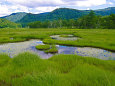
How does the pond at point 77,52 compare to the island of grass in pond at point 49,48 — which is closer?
the pond at point 77,52

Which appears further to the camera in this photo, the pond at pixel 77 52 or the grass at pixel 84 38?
the grass at pixel 84 38

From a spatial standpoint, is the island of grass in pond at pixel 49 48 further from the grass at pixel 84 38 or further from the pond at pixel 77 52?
the grass at pixel 84 38


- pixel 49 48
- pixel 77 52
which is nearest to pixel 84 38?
pixel 77 52

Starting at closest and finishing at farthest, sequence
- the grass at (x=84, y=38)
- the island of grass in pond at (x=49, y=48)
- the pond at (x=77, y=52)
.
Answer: the pond at (x=77, y=52) → the island of grass in pond at (x=49, y=48) → the grass at (x=84, y=38)

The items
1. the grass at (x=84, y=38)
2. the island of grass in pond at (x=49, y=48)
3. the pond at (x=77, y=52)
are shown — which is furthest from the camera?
the grass at (x=84, y=38)

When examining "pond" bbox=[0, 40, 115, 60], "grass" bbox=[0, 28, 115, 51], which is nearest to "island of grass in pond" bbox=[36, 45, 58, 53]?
"pond" bbox=[0, 40, 115, 60]

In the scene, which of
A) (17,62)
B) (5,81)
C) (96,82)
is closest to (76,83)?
(96,82)

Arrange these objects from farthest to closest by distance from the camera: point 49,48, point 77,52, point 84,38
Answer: point 84,38 < point 49,48 < point 77,52

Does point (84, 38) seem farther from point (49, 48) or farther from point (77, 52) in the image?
point (49, 48)

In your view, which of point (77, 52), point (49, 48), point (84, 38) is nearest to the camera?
point (77, 52)

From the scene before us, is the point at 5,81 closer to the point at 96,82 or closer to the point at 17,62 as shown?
the point at 17,62

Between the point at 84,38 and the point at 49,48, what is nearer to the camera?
the point at 49,48

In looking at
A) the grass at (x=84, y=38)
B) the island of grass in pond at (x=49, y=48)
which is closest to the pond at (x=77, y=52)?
the island of grass in pond at (x=49, y=48)

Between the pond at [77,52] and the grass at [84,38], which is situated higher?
the grass at [84,38]
